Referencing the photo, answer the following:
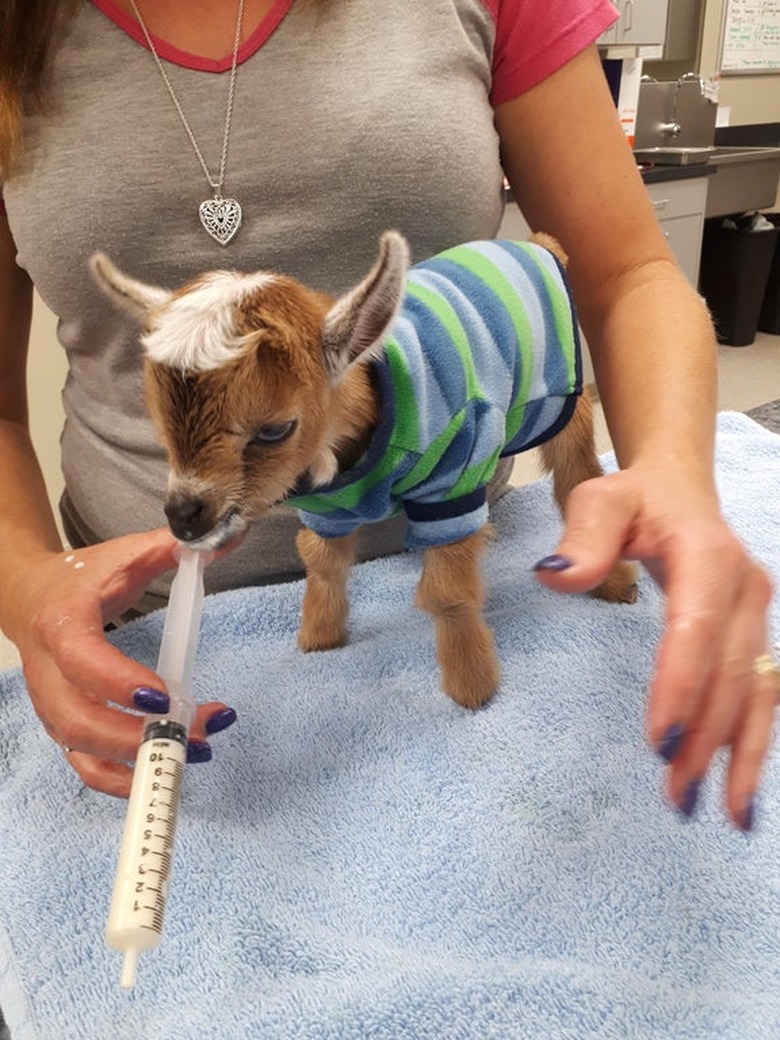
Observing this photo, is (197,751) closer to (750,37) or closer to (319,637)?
(319,637)

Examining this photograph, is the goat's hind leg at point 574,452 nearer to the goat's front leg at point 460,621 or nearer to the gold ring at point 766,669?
the goat's front leg at point 460,621

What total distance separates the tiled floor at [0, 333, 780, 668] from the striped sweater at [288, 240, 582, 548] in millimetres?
1456

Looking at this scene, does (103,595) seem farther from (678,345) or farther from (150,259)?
(678,345)

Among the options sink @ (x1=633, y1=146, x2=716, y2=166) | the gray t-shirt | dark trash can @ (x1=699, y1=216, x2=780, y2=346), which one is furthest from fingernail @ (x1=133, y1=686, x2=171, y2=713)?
dark trash can @ (x1=699, y1=216, x2=780, y2=346)

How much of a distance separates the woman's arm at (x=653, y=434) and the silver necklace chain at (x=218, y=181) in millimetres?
236

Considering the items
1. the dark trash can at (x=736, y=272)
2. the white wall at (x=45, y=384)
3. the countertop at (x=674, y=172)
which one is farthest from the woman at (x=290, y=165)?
the dark trash can at (x=736, y=272)

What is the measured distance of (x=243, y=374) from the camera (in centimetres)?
45

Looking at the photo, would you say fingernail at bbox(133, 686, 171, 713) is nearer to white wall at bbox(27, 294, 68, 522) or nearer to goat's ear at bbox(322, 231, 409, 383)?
goat's ear at bbox(322, 231, 409, 383)

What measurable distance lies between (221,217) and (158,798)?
443 mm

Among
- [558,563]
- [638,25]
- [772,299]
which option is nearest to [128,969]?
[558,563]

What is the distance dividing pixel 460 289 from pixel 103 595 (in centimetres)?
32

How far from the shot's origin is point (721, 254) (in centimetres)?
311

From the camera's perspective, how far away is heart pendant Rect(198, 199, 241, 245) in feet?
2.22

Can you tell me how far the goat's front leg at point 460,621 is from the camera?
64cm
